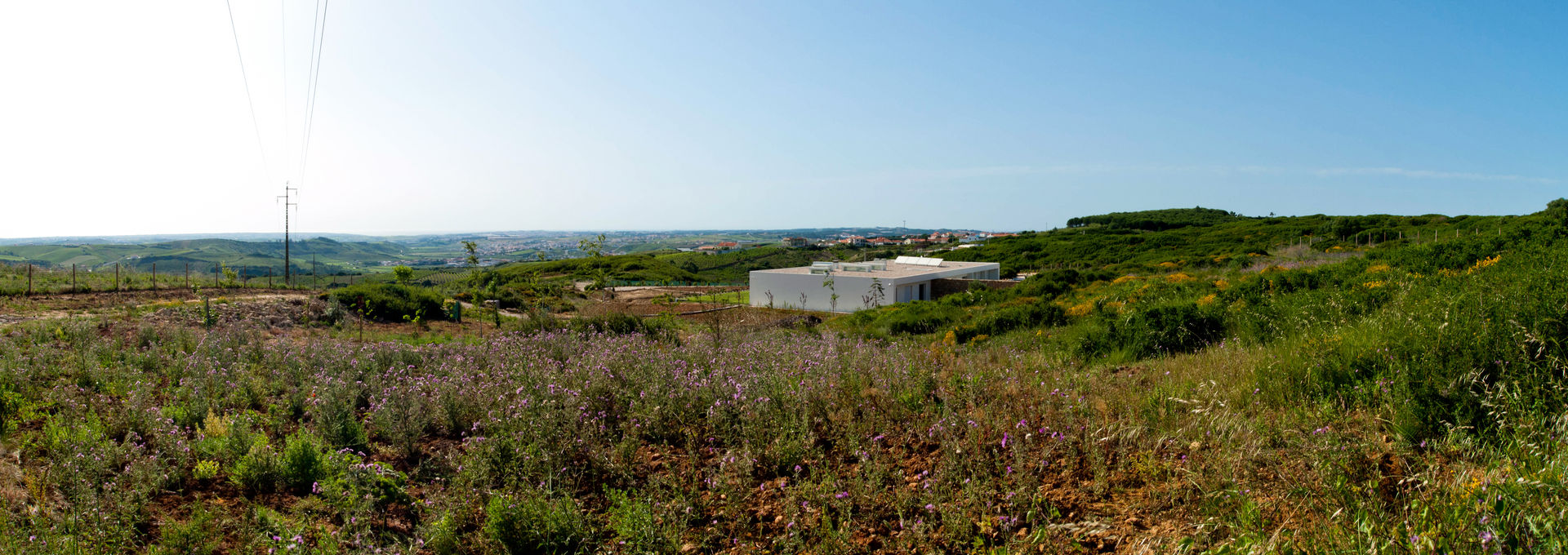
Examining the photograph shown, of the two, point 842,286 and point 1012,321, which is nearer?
point 1012,321

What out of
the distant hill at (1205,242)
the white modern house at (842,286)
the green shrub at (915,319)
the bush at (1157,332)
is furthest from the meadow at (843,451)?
the distant hill at (1205,242)

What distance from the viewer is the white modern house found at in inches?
1303

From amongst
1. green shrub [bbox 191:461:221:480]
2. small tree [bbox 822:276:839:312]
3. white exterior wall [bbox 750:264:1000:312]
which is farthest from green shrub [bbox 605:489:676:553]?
small tree [bbox 822:276:839:312]

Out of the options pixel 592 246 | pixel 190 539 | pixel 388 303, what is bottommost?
pixel 388 303

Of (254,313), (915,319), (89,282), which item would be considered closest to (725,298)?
(915,319)

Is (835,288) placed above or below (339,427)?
below

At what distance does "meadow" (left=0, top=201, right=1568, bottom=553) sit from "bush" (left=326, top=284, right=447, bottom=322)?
13.6m

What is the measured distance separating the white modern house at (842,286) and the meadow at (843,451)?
26.4 metres

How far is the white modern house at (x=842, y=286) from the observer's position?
33.1 meters

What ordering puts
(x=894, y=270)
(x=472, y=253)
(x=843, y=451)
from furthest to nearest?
(x=894, y=270) < (x=472, y=253) < (x=843, y=451)

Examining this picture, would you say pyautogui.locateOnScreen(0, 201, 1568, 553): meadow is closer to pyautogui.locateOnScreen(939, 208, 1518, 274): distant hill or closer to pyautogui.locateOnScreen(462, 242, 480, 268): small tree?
pyautogui.locateOnScreen(462, 242, 480, 268): small tree

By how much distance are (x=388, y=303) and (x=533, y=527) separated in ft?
62.7

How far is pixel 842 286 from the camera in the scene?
1369 inches

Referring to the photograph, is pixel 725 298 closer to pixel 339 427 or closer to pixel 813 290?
pixel 813 290
